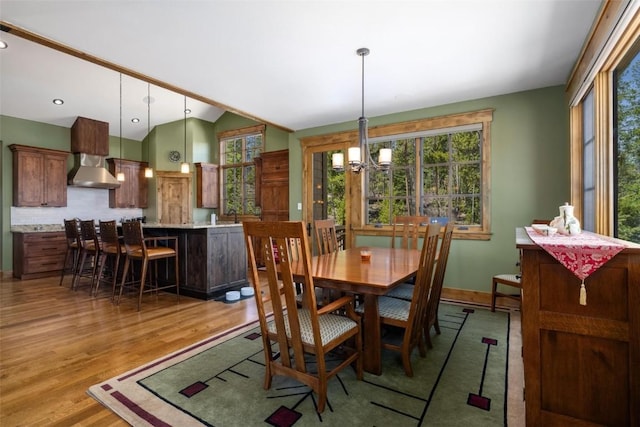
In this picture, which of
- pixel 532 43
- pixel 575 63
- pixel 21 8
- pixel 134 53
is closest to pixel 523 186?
pixel 575 63

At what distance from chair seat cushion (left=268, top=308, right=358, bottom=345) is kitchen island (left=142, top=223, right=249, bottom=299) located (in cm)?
229

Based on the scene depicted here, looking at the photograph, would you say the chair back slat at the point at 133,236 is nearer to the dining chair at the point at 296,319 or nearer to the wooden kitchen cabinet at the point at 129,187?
the dining chair at the point at 296,319

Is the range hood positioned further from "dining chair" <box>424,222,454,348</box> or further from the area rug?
"dining chair" <box>424,222,454,348</box>

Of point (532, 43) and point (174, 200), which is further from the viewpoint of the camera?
point (174, 200)

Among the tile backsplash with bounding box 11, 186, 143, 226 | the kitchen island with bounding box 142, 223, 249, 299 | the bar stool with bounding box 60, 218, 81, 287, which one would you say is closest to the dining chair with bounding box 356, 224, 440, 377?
the kitchen island with bounding box 142, 223, 249, 299

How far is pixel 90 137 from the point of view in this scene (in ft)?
20.4

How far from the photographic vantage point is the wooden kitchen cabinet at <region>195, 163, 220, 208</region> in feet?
23.5

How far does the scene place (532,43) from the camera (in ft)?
8.67

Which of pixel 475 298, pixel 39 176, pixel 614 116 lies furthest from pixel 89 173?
pixel 614 116

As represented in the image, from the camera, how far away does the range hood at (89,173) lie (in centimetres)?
592

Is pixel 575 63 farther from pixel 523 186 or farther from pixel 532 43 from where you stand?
pixel 523 186

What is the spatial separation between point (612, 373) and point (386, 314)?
Result: 113 centimetres

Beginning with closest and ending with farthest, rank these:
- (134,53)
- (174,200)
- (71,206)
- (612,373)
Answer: (612,373), (134,53), (71,206), (174,200)

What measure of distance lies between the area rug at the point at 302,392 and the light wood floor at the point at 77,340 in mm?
180
